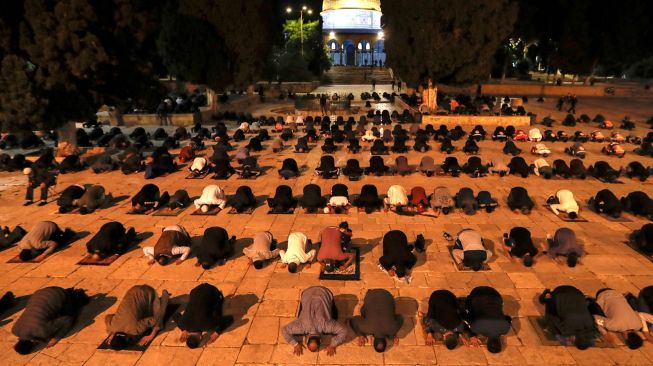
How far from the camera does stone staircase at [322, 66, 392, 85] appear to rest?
222 ft

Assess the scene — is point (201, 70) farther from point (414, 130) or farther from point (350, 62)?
point (350, 62)

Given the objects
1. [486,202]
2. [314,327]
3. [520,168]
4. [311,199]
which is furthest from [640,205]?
[314,327]

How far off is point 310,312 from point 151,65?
19.6 meters

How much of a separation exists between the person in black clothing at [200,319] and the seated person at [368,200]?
686 cm

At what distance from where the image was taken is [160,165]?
18.0 meters

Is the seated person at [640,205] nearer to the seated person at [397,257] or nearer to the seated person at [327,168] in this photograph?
the seated person at [397,257]

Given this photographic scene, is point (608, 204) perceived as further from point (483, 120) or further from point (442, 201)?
point (483, 120)

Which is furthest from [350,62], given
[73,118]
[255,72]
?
[73,118]

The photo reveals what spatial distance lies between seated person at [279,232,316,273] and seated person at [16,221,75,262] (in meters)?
6.34

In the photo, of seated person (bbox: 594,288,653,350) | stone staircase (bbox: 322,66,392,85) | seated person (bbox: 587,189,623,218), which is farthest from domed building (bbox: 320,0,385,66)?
seated person (bbox: 594,288,653,350)

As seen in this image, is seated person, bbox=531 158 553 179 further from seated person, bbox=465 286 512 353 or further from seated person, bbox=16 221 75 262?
seated person, bbox=16 221 75 262

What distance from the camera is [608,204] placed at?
13.0 meters

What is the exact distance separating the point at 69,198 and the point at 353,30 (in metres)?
97.1

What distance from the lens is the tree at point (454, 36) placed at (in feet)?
88.8
